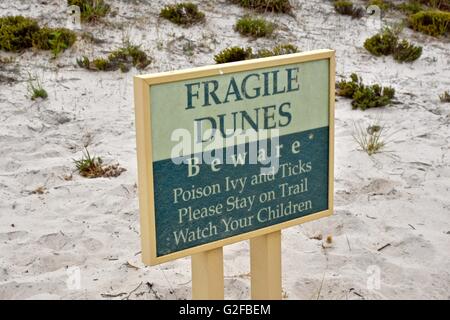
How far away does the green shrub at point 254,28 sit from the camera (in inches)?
363

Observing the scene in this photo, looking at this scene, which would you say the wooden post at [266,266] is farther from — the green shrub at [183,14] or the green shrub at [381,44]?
the green shrub at [183,14]

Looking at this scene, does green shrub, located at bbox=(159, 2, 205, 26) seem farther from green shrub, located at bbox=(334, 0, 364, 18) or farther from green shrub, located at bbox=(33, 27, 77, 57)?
green shrub, located at bbox=(334, 0, 364, 18)

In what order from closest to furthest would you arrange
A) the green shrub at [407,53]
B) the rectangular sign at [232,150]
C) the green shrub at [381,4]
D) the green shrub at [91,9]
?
the rectangular sign at [232,150]
the green shrub at [407,53]
the green shrub at [91,9]
the green shrub at [381,4]

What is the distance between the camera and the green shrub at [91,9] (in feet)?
30.2

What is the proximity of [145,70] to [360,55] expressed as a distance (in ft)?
7.76

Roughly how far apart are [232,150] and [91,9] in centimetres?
570

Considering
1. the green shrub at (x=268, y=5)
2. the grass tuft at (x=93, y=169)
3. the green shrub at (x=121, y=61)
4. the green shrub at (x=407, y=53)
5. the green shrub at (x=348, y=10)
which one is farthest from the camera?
the green shrub at (x=348, y=10)

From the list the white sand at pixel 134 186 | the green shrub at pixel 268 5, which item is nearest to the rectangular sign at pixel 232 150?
the white sand at pixel 134 186

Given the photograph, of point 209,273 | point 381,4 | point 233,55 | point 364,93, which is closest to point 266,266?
point 209,273

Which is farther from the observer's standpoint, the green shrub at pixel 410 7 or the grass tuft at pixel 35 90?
the green shrub at pixel 410 7

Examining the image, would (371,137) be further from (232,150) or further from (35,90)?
(232,150)

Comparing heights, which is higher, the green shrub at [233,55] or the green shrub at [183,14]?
the green shrub at [183,14]

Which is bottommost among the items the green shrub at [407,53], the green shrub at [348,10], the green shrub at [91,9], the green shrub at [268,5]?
the green shrub at [407,53]

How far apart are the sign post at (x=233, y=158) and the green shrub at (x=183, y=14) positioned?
5340mm
